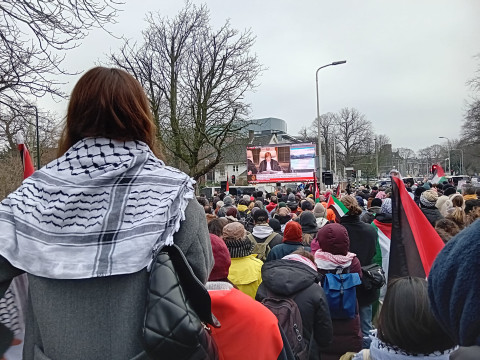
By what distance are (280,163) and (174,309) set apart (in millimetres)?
30276

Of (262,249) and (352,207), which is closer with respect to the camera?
(352,207)

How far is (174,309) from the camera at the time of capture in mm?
1384

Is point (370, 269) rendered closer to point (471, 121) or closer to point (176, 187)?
point (176, 187)

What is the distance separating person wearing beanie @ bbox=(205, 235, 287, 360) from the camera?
2.05m

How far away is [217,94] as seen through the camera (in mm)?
23281

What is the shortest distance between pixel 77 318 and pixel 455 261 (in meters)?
1.14

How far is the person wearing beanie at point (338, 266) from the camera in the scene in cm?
395

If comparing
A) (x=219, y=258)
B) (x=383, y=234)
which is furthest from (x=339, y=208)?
(x=219, y=258)

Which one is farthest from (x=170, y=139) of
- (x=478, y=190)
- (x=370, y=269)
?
(x=370, y=269)

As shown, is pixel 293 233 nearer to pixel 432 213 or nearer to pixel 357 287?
pixel 357 287

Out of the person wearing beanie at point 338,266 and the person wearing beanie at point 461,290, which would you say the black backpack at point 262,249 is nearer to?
the person wearing beanie at point 338,266

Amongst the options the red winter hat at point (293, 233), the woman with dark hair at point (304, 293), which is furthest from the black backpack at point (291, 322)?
the red winter hat at point (293, 233)

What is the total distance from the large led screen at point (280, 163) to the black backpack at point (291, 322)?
27912 mm

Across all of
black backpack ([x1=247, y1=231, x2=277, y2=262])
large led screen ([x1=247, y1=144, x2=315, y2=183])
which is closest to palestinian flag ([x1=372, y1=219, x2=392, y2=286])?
black backpack ([x1=247, y1=231, x2=277, y2=262])
